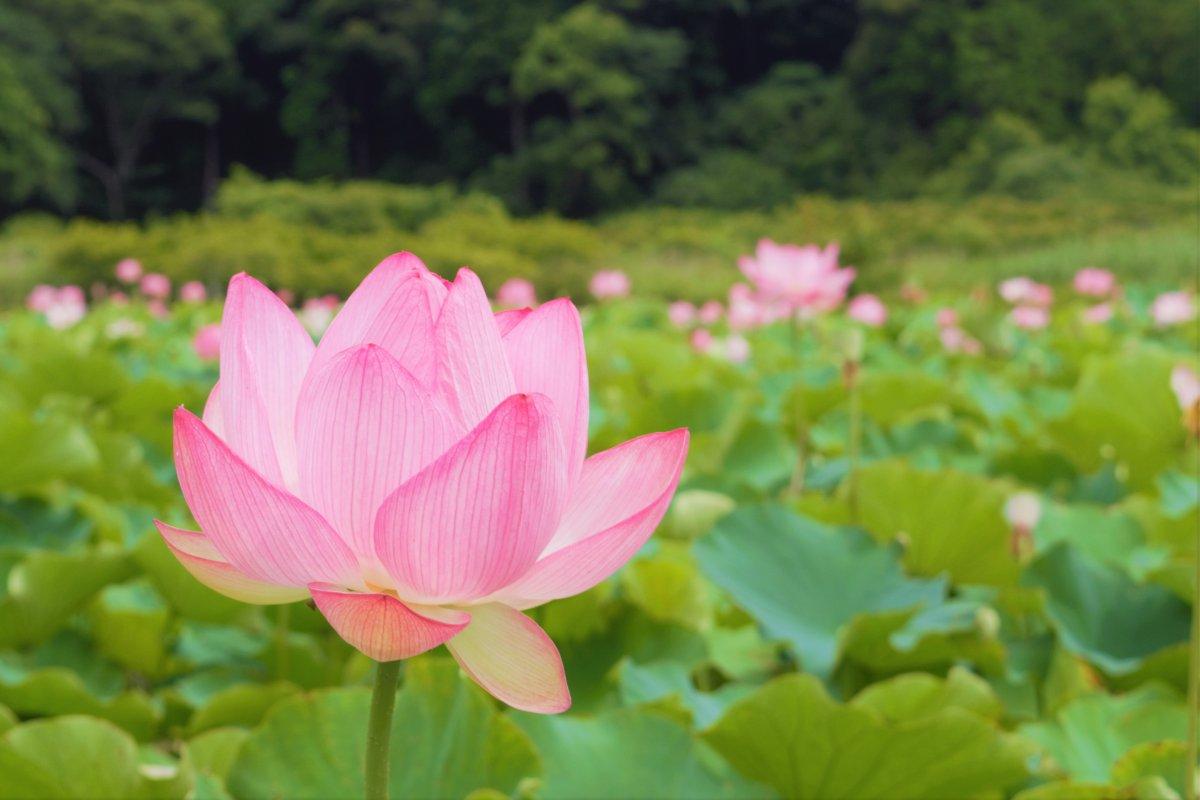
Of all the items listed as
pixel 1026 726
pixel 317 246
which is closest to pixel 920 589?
pixel 1026 726

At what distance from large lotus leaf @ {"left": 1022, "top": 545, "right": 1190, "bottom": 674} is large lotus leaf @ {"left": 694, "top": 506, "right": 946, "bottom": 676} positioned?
0.27 ft

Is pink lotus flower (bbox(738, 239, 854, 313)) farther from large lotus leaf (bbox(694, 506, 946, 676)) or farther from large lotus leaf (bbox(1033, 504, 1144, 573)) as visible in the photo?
large lotus leaf (bbox(694, 506, 946, 676))

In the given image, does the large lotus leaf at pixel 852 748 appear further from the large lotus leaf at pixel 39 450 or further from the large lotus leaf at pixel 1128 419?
the large lotus leaf at pixel 1128 419

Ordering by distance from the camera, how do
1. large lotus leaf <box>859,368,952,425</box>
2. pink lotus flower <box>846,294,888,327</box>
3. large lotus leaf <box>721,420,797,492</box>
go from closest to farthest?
1. large lotus leaf <box>721,420,797,492</box>
2. large lotus leaf <box>859,368,952,425</box>
3. pink lotus flower <box>846,294,888,327</box>

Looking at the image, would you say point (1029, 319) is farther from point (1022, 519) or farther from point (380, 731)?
point (380, 731)

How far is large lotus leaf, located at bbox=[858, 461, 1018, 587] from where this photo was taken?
758mm

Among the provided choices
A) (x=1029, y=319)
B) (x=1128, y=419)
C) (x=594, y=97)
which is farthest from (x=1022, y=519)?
(x=594, y=97)

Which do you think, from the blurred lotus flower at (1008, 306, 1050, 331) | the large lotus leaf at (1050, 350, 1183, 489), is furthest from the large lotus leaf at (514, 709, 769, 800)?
the blurred lotus flower at (1008, 306, 1050, 331)

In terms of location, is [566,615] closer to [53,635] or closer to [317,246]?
[53,635]

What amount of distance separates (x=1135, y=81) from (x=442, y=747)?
16.5 meters

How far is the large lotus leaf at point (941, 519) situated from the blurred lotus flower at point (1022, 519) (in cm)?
2

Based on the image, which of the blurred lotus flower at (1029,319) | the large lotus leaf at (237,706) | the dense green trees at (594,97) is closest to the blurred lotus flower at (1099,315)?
the blurred lotus flower at (1029,319)

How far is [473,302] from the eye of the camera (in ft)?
0.91

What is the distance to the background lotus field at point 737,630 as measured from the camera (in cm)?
42
